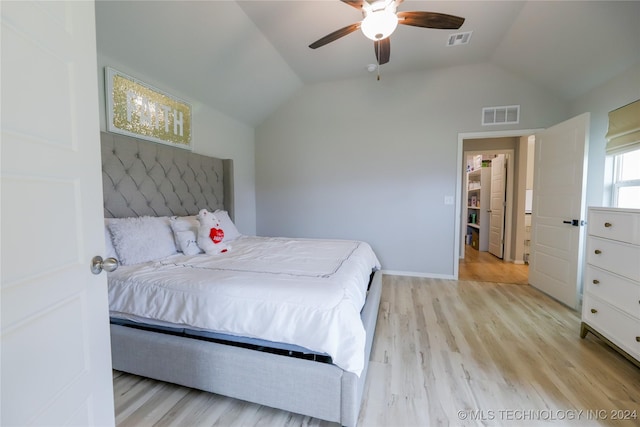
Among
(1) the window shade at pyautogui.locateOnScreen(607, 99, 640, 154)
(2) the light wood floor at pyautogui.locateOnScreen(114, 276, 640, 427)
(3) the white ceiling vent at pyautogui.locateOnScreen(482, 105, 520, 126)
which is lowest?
(2) the light wood floor at pyautogui.locateOnScreen(114, 276, 640, 427)

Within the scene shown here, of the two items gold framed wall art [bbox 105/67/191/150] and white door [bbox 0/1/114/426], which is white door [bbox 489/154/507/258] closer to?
gold framed wall art [bbox 105/67/191/150]

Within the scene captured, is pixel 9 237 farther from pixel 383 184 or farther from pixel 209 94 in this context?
pixel 383 184

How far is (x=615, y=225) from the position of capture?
1.74 m

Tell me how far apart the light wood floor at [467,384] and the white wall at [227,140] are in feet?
7.01

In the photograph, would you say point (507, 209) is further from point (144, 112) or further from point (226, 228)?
point (144, 112)

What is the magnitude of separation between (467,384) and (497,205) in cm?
432

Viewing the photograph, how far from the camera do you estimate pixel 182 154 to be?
2744mm

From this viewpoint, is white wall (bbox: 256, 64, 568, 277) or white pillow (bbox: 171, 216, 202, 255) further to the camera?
white wall (bbox: 256, 64, 568, 277)

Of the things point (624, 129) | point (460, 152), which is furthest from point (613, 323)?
point (460, 152)

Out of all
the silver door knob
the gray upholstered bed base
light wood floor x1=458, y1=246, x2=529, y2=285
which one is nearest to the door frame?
light wood floor x1=458, y1=246, x2=529, y2=285

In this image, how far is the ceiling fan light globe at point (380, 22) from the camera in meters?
1.67

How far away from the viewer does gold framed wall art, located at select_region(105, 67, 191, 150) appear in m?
2.09

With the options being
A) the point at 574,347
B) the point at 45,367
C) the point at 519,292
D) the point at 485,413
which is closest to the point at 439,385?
the point at 485,413

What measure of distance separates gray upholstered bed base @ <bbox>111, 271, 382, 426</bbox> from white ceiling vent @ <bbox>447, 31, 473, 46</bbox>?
2984 mm
